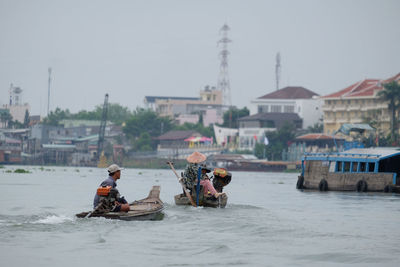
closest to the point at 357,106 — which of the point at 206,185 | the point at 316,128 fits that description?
the point at 316,128

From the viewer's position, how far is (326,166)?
166 feet

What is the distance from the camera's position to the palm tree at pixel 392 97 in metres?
109

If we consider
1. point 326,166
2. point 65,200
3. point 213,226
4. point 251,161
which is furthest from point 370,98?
point 213,226

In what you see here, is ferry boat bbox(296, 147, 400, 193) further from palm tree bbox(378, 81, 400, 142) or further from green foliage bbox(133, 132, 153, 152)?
green foliage bbox(133, 132, 153, 152)

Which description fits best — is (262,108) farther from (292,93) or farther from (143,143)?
(143,143)

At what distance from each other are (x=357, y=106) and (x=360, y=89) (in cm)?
439

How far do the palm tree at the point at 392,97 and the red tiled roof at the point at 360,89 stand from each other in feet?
38.5

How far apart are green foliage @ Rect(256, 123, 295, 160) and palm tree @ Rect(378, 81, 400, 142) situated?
19661mm

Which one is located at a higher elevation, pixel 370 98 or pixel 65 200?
pixel 370 98

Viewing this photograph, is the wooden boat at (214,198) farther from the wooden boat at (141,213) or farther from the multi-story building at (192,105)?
the multi-story building at (192,105)

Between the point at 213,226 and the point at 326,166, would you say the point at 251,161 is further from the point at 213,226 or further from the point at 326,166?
the point at 213,226

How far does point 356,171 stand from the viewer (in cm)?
4900

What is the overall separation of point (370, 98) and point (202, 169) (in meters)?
96.2

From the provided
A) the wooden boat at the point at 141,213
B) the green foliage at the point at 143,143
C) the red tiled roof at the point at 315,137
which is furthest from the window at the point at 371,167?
the green foliage at the point at 143,143
